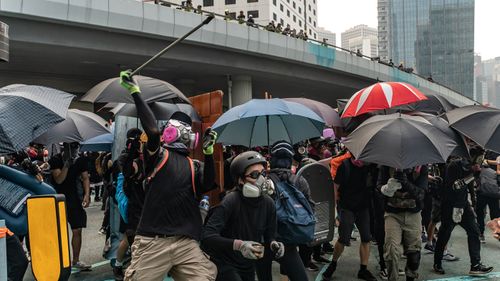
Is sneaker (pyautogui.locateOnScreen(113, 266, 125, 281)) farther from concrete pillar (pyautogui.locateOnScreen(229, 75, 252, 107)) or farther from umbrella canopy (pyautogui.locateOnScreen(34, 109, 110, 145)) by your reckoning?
concrete pillar (pyautogui.locateOnScreen(229, 75, 252, 107))

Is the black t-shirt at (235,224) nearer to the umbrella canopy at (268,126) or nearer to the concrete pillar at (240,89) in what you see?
the umbrella canopy at (268,126)

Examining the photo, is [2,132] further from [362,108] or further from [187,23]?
[187,23]

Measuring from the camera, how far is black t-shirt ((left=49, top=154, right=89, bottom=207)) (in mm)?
5941

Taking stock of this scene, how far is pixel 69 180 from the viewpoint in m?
5.97

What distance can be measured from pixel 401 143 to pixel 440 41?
80.1 metres

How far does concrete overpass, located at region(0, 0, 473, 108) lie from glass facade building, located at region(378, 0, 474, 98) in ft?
142

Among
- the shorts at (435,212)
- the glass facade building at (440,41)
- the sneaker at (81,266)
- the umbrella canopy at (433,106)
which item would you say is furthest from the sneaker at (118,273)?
the glass facade building at (440,41)

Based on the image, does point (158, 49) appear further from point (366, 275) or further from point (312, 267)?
point (366, 275)

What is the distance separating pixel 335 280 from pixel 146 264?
312cm

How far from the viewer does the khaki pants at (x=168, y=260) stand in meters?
3.41

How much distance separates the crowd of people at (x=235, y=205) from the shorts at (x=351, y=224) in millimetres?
12

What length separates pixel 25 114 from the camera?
360 centimetres

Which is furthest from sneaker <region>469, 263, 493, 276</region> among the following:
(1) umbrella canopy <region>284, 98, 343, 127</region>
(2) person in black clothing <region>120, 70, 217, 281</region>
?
(2) person in black clothing <region>120, 70, 217, 281</region>

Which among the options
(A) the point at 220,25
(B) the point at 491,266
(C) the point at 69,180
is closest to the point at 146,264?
(C) the point at 69,180
